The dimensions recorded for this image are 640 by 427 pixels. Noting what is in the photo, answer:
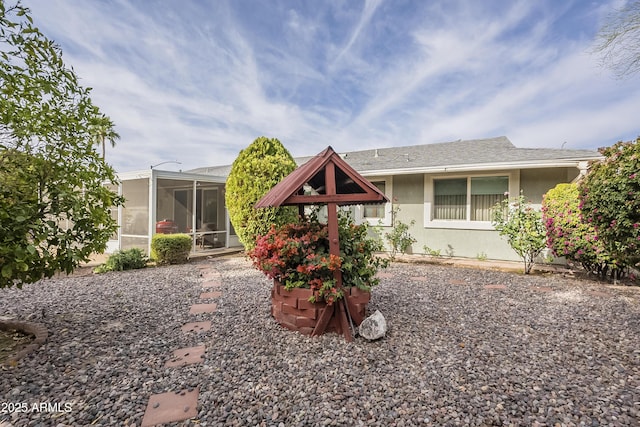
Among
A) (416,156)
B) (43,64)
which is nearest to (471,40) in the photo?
(416,156)

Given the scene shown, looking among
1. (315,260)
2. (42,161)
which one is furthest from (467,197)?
(42,161)

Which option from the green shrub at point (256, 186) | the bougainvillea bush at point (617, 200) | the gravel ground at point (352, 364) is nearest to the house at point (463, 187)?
the green shrub at point (256, 186)

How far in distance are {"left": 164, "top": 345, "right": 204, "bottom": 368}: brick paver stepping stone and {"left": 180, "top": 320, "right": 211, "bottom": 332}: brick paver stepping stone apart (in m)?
0.50

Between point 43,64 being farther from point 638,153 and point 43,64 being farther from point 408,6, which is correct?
point 408,6

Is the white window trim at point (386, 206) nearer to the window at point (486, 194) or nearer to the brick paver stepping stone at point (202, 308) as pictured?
the window at point (486, 194)

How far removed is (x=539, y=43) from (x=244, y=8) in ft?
26.3

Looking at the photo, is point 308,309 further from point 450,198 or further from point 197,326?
point 450,198

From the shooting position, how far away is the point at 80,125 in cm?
327

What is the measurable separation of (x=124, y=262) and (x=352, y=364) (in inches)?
269

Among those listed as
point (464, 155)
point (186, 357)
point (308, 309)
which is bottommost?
point (186, 357)

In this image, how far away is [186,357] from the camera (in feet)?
9.60

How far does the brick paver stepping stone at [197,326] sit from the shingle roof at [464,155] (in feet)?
22.2

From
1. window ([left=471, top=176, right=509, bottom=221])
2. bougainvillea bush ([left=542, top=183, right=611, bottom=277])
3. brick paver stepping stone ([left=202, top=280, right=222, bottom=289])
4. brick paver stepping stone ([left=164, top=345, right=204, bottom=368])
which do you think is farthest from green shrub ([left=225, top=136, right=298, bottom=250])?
bougainvillea bush ([left=542, top=183, right=611, bottom=277])

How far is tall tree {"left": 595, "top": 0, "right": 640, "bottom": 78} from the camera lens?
6.86 metres
